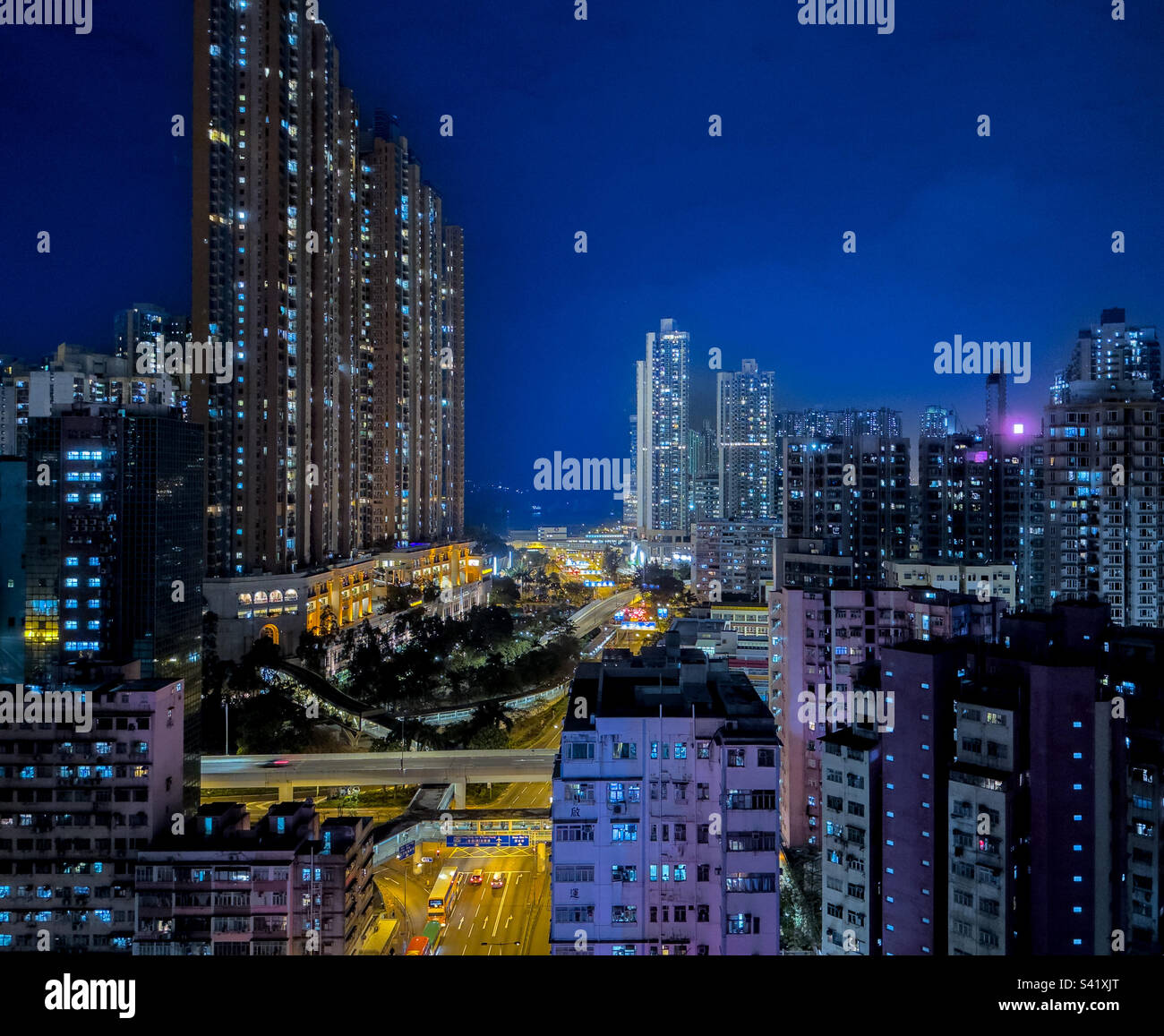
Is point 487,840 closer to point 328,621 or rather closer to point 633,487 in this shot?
point 328,621

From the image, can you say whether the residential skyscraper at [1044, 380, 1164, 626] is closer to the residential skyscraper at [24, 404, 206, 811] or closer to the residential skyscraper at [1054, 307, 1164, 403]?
the residential skyscraper at [1054, 307, 1164, 403]

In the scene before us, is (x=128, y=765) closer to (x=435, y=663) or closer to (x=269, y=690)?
(x=269, y=690)

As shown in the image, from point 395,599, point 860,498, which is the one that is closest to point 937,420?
point 860,498

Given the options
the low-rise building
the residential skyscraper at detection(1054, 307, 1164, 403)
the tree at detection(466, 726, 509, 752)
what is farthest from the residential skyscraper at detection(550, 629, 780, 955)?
the residential skyscraper at detection(1054, 307, 1164, 403)

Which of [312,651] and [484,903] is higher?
[312,651]

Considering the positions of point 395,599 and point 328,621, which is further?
point 395,599

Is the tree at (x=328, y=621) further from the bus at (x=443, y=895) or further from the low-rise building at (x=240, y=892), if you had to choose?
the low-rise building at (x=240, y=892)
